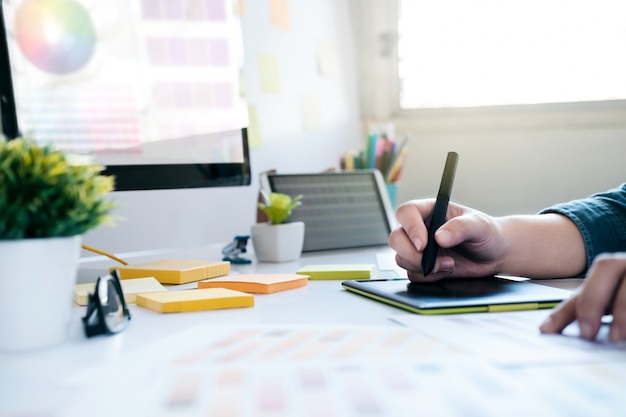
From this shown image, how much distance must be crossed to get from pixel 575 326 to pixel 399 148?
991 mm

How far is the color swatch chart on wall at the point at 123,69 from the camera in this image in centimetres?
70

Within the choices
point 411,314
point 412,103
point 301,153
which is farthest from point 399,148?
point 411,314

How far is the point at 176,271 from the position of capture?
73 centimetres

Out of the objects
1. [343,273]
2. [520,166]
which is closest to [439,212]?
[343,273]

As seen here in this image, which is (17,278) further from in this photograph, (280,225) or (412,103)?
(412,103)

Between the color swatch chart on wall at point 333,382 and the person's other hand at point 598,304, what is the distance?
57mm

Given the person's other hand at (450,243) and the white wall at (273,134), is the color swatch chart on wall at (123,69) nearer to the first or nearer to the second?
the white wall at (273,134)

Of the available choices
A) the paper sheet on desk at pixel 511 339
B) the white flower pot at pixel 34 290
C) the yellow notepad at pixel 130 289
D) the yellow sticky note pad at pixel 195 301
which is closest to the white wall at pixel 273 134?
the yellow notepad at pixel 130 289

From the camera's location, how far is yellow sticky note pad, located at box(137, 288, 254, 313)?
1.85 ft

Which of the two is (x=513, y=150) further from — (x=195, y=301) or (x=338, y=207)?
(x=195, y=301)

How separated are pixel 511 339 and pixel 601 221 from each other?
430 millimetres

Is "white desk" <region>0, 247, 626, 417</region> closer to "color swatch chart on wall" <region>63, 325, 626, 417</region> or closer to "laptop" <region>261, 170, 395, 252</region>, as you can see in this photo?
"color swatch chart on wall" <region>63, 325, 626, 417</region>

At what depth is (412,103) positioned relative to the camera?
5.90 ft

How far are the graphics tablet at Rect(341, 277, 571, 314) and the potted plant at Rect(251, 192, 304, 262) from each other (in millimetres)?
292
